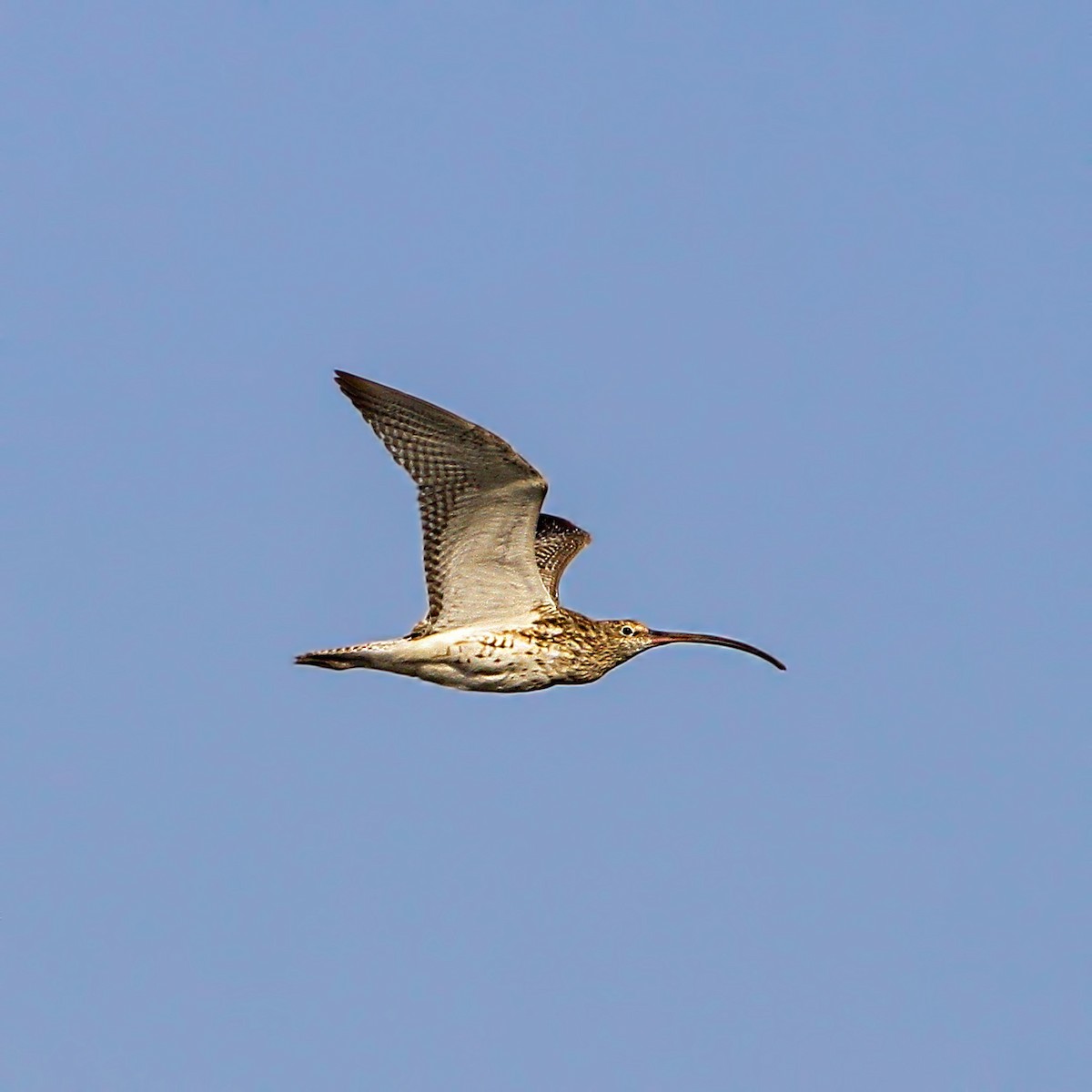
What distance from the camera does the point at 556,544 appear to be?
2625cm

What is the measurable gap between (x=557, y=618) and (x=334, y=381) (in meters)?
3.48

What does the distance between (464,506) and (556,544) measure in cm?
403

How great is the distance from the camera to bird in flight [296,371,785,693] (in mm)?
22031

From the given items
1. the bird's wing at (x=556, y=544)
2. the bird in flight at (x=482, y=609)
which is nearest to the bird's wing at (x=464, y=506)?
the bird in flight at (x=482, y=609)

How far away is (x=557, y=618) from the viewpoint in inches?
917

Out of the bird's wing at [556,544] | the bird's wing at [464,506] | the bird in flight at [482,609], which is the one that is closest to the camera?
the bird's wing at [464,506]

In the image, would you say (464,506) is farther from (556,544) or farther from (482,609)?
(556,544)

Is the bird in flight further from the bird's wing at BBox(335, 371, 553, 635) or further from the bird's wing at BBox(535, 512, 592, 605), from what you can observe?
the bird's wing at BBox(535, 512, 592, 605)

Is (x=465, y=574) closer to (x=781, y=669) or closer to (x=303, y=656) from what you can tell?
(x=303, y=656)

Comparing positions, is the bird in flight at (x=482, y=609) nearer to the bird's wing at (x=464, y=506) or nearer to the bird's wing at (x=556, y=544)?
the bird's wing at (x=464, y=506)

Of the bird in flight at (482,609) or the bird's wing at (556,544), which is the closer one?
the bird in flight at (482,609)

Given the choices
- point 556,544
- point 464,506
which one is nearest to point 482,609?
point 464,506

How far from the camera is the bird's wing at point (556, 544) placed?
83.5ft

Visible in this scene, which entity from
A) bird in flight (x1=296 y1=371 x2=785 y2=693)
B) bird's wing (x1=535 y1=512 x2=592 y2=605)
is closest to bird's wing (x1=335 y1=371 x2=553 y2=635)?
bird in flight (x1=296 y1=371 x2=785 y2=693)
